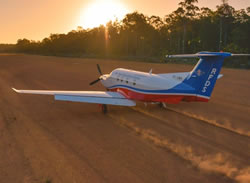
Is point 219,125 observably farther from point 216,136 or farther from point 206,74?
point 206,74

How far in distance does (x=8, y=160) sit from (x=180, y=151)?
663 cm

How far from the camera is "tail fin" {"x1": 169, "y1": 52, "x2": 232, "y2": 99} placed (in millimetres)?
12055

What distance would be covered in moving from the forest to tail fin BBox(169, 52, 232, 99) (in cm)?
3436

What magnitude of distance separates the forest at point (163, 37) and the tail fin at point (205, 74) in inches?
1353

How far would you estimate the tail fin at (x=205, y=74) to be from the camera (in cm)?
1205

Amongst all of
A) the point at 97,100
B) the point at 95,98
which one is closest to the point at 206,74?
the point at 97,100

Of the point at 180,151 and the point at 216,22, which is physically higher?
the point at 216,22

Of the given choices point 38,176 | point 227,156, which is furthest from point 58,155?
point 227,156

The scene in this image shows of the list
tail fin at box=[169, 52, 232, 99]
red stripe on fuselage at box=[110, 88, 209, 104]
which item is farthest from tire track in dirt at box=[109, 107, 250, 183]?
tail fin at box=[169, 52, 232, 99]

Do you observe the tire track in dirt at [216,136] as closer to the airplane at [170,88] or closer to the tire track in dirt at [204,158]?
the tire track in dirt at [204,158]

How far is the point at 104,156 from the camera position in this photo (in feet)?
27.4

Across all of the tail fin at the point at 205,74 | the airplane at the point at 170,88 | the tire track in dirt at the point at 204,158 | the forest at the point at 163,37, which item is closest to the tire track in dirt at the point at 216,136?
the tire track in dirt at the point at 204,158

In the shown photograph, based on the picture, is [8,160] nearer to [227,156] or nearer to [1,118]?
[1,118]

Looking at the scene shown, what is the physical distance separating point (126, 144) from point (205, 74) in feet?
21.2
